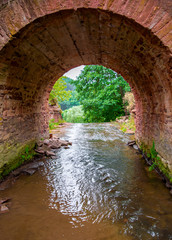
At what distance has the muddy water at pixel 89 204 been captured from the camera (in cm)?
224

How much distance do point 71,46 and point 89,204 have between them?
3.94m

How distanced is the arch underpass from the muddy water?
2.68 feet

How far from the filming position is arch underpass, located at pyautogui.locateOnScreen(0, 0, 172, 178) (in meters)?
2.49

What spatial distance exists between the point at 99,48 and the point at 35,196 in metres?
4.20

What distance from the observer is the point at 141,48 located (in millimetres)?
3225

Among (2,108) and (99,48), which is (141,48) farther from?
(2,108)

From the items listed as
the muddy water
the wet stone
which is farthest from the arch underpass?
the wet stone

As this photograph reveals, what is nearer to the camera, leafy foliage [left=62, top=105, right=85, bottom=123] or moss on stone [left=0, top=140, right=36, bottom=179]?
moss on stone [left=0, top=140, right=36, bottom=179]

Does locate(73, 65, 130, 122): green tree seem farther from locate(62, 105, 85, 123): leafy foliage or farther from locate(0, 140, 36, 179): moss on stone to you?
locate(0, 140, 36, 179): moss on stone

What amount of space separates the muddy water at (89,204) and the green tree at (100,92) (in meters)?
14.1

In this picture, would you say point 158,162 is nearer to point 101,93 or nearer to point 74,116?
point 101,93

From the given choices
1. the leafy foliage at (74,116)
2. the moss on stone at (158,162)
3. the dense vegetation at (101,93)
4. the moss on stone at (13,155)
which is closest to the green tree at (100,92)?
→ the dense vegetation at (101,93)

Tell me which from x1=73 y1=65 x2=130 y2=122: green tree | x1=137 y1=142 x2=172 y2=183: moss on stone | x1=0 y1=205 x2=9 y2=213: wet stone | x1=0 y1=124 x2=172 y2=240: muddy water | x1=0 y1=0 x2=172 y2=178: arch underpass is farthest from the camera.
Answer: x1=73 y1=65 x2=130 y2=122: green tree

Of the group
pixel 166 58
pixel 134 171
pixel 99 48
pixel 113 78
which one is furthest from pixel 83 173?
pixel 113 78
